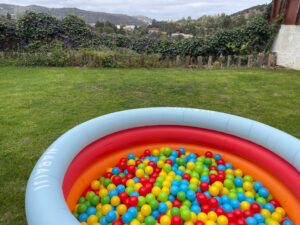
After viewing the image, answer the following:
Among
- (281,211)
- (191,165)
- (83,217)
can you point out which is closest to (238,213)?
(281,211)

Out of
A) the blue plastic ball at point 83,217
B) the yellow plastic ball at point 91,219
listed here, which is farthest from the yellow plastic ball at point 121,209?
the blue plastic ball at point 83,217

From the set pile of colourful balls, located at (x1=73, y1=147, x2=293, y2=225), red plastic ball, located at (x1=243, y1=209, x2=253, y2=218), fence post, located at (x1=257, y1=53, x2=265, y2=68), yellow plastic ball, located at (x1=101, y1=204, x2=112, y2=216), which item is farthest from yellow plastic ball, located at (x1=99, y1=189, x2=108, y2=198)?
fence post, located at (x1=257, y1=53, x2=265, y2=68)

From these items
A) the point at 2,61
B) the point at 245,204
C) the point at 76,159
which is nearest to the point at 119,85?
the point at 76,159

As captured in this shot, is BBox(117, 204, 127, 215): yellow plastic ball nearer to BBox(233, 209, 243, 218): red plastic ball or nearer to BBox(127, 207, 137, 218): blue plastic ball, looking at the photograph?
BBox(127, 207, 137, 218): blue plastic ball

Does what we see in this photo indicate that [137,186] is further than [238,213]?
Yes

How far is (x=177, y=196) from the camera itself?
2.61 m

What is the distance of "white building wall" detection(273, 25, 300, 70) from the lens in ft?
27.6

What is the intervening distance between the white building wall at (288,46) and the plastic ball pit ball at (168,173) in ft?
23.3

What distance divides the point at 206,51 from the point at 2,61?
8.23 m

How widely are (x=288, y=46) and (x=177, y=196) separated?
341 inches

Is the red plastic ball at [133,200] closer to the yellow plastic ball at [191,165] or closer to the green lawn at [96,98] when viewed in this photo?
the yellow plastic ball at [191,165]

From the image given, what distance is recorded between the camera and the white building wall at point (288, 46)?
8398 millimetres

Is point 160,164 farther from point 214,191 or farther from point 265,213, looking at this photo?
point 265,213

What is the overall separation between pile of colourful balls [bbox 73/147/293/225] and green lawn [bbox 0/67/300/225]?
0.89m
